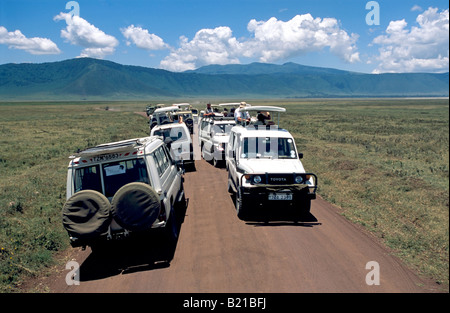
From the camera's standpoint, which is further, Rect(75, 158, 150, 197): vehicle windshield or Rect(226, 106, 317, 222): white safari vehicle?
Rect(226, 106, 317, 222): white safari vehicle

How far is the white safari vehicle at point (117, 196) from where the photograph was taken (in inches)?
247

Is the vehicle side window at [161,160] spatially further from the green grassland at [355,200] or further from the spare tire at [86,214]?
the green grassland at [355,200]

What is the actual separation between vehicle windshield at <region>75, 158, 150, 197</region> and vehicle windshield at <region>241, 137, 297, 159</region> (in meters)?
3.83

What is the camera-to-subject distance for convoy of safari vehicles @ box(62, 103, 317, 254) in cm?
630

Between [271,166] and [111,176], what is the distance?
4241mm

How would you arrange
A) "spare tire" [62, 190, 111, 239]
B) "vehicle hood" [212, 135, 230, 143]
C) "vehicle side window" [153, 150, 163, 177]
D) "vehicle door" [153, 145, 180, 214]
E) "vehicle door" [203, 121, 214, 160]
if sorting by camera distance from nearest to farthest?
1. "spare tire" [62, 190, 111, 239]
2. "vehicle door" [153, 145, 180, 214]
3. "vehicle side window" [153, 150, 163, 177]
4. "vehicle hood" [212, 135, 230, 143]
5. "vehicle door" [203, 121, 214, 160]

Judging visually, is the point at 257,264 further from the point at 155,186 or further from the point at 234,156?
the point at 234,156

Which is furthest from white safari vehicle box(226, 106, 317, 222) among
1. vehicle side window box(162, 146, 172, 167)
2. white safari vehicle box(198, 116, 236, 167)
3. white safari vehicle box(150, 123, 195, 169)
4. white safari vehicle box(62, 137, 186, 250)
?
white safari vehicle box(198, 116, 236, 167)

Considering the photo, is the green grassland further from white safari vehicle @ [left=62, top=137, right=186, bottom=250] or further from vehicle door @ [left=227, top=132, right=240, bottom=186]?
vehicle door @ [left=227, top=132, right=240, bottom=186]

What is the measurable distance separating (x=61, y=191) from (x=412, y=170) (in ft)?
48.4

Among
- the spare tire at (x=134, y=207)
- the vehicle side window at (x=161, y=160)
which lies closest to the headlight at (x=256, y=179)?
the vehicle side window at (x=161, y=160)

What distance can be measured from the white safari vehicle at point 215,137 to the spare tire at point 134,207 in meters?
9.23

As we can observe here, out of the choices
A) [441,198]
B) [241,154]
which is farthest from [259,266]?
[441,198]
